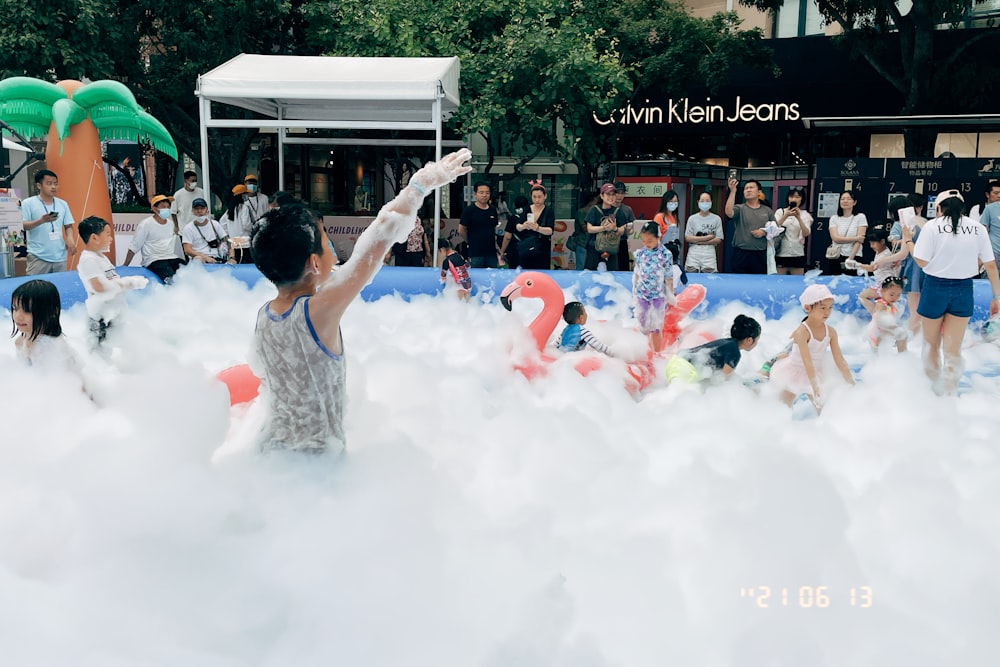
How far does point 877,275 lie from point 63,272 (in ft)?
27.0

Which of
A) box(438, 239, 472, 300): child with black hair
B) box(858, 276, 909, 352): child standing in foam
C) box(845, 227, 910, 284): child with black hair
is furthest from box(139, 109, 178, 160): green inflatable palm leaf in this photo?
box(858, 276, 909, 352): child standing in foam

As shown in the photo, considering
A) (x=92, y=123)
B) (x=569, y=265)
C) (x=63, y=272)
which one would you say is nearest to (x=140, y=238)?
(x=63, y=272)

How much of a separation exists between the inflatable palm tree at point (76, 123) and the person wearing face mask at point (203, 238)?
1690 mm

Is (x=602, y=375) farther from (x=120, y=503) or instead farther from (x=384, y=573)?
(x=120, y=503)

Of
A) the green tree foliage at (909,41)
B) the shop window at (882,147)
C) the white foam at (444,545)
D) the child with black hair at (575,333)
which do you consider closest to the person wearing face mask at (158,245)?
the child with black hair at (575,333)

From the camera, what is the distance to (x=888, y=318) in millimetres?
8398

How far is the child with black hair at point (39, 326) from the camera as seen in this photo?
14.1 ft

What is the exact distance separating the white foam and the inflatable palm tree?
790 cm

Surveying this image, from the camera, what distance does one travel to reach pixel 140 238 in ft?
32.3

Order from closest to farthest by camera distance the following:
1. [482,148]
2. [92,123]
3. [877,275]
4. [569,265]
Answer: [877,275] < [92,123] < [569,265] < [482,148]

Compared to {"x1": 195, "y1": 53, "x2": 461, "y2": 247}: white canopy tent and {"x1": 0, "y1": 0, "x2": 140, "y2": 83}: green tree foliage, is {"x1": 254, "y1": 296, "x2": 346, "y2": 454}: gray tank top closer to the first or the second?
{"x1": 195, "y1": 53, "x2": 461, "y2": 247}: white canopy tent

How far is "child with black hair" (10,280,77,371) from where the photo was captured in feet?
14.1

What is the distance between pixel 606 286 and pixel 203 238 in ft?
15.5

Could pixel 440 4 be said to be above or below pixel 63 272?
above
